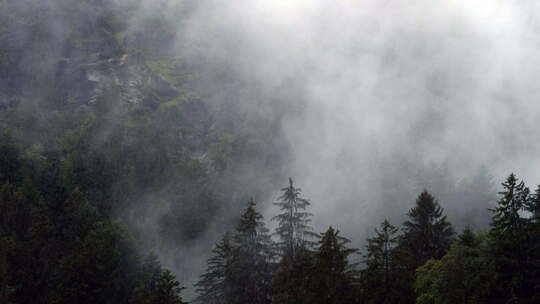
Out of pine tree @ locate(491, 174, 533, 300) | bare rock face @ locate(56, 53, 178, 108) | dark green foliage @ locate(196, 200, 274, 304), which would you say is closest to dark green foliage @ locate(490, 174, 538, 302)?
pine tree @ locate(491, 174, 533, 300)

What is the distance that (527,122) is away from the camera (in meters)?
191

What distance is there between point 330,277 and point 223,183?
10076cm

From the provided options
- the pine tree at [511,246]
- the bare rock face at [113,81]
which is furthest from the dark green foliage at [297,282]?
the bare rock face at [113,81]

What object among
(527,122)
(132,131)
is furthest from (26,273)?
(527,122)

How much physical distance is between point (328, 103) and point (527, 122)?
87.2 meters

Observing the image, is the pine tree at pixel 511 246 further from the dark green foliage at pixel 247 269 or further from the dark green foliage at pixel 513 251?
the dark green foliage at pixel 247 269

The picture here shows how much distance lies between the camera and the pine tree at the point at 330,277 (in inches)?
1391

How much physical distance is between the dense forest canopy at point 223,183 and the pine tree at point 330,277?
0.16 meters

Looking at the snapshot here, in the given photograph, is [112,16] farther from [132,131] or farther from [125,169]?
[125,169]

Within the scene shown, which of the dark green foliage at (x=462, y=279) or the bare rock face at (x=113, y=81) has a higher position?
the bare rock face at (x=113, y=81)

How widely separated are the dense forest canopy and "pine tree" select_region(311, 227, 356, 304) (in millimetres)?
156

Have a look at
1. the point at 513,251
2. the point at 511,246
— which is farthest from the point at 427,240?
the point at 511,246

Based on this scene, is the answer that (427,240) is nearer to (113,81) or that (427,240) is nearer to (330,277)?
(330,277)

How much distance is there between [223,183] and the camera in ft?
442
